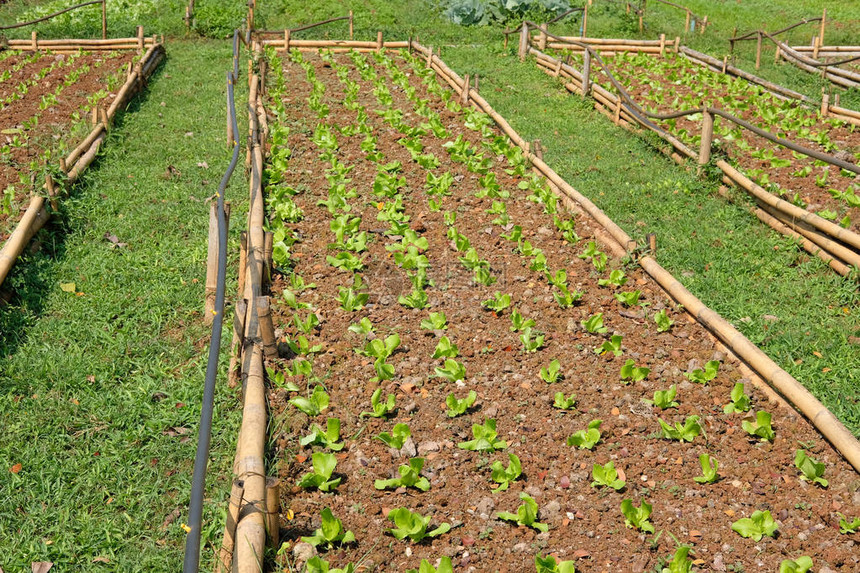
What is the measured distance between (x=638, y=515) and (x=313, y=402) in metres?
2.05

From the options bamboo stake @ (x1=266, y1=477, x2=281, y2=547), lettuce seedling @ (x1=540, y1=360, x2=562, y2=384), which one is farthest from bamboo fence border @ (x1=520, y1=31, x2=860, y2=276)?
bamboo stake @ (x1=266, y1=477, x2=281, y2=547)

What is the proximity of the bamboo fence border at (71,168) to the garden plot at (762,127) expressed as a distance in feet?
23.9

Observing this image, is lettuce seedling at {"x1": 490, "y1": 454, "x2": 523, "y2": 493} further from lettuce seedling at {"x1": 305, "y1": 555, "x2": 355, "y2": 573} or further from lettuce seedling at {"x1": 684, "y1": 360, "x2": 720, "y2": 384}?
lettuce seedling at {"x1": 684, "y1": 360, "x2": 720, "y2": 384}

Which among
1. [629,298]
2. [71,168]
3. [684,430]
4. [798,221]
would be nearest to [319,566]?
[684,430]

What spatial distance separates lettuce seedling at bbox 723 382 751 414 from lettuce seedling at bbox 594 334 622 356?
2.79ft

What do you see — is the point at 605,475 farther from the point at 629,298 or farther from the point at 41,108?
the point at 41,108

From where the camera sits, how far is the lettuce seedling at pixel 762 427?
15.0 ft

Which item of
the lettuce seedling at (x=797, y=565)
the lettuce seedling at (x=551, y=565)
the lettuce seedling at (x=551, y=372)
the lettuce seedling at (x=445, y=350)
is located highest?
the lettuce seedling at (x=445, y=350)

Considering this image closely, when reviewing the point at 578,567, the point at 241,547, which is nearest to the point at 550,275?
the point at 578,567

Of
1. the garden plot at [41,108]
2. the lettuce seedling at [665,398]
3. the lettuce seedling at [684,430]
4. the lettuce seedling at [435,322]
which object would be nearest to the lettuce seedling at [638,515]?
the lettuce seedling at [684,430]

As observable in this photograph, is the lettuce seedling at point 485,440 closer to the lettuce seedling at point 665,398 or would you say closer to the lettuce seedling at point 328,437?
the lettuce seedling at point 328,437

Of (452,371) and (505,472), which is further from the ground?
(452,371)

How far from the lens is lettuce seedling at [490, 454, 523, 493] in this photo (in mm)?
4215

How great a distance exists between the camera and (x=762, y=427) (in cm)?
457
